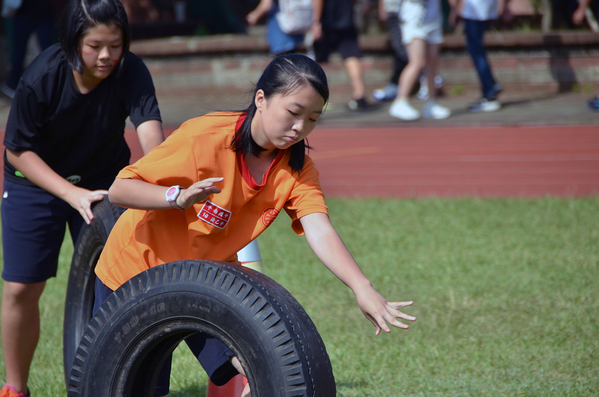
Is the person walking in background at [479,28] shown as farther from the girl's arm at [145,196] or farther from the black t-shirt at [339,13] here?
the girl's arm at [145,196]

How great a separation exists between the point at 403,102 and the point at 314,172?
774 cm

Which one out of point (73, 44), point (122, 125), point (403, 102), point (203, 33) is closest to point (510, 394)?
point (122, 125)

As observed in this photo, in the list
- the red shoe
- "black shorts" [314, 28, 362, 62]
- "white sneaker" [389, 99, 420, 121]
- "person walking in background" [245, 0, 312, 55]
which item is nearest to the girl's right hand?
the red shoe

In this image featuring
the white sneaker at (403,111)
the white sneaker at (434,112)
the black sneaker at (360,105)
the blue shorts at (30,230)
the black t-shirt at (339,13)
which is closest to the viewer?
the blue shorts at (30,230)

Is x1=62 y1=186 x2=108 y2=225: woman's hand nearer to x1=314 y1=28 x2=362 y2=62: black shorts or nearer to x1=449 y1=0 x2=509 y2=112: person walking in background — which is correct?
x1=449 y1=0 x2=509 y2=112: person walking in background

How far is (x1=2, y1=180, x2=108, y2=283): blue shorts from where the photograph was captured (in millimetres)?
2943

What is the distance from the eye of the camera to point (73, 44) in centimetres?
266

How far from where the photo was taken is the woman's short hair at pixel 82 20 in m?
2.60

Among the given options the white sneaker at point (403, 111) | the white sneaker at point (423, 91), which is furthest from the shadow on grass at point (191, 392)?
the white sneaker at point (423, 91)

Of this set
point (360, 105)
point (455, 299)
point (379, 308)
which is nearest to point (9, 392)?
point (379, 308)

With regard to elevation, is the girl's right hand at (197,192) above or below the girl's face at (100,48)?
below

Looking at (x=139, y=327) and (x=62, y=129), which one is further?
(x=62, y=129)

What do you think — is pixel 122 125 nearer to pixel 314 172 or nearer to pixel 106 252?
pixel 106 252

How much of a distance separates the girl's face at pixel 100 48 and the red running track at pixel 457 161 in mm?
4384
